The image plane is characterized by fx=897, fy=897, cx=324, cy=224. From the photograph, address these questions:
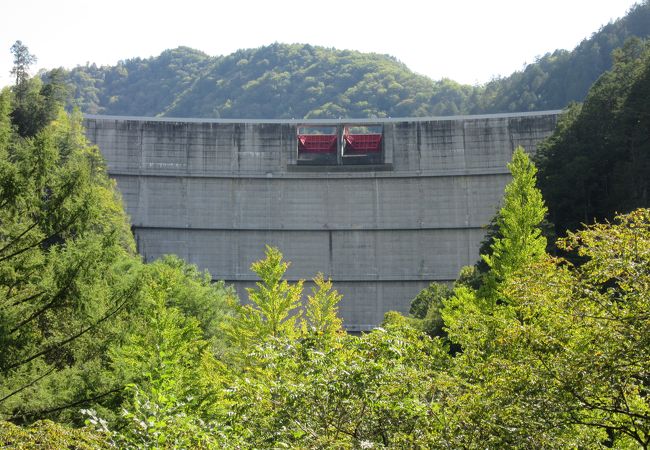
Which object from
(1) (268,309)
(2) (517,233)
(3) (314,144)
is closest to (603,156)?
(2) (517,233)

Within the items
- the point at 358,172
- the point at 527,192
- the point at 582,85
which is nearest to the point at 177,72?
the point at 582,85

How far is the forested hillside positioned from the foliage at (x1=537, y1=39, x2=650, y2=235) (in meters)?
31.2

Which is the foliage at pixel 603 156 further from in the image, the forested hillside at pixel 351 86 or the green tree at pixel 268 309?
the forested hillside at pixel 351 86

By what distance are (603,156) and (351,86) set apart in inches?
2582

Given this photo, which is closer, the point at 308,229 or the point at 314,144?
the point at 308,229

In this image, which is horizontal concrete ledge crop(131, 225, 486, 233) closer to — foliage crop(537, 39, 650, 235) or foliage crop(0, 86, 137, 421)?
foliage crop(537, 39, 650, 235)

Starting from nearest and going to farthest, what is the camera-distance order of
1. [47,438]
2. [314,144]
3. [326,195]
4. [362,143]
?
1. [47,438]
2. [326,195]
3. [314,144]
4. [362,143]

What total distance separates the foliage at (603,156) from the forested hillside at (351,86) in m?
31.2

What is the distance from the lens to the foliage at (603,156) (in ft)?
111

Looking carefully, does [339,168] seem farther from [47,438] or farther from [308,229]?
[47,438]

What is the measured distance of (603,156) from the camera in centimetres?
3594

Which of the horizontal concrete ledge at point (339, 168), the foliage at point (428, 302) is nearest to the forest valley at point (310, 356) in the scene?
the foliage at point (428, 302)

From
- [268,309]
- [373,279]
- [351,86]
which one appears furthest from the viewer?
[351,86]

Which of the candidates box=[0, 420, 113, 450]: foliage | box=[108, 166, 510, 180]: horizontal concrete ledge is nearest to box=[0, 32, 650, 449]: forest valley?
box=[0, 420, 113, 450]: foliage
